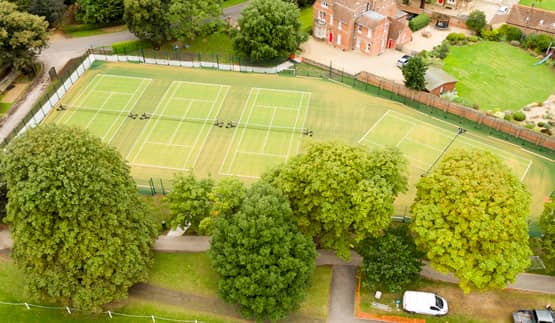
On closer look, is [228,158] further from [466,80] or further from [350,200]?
[466,80]

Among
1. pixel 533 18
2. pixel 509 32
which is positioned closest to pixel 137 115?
pixel 509 32

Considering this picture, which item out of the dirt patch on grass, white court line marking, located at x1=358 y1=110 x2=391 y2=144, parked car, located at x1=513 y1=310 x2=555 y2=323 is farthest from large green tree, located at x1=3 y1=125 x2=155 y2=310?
the dirt patch on grass

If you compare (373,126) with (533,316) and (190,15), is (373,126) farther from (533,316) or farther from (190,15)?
(190,15)

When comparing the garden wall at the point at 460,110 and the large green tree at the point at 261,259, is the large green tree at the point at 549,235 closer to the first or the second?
the garden wall at the point at 460,110

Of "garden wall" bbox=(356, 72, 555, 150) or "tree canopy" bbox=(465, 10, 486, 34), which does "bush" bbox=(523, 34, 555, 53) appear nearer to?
"tree canopy" bbox=(465, 10, 486, 34)

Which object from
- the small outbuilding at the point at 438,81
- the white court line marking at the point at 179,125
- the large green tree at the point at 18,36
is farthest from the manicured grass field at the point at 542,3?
the large green tree at the point at 18,36

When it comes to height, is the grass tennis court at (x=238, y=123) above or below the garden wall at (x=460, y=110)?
below
